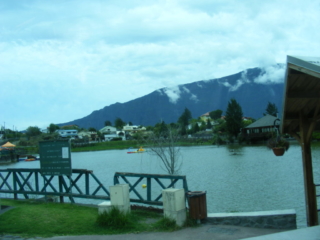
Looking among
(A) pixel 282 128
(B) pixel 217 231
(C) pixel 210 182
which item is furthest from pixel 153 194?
(B) pixel 217 231

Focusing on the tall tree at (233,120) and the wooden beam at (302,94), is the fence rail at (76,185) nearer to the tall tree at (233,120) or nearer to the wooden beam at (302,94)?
the wooden beam at (302,94)

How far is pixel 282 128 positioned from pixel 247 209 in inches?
263

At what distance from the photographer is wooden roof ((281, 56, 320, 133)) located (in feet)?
20.2

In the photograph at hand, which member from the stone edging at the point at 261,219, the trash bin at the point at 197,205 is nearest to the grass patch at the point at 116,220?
the trash bin at the point at 197,205

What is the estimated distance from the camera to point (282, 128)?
34.9 ft

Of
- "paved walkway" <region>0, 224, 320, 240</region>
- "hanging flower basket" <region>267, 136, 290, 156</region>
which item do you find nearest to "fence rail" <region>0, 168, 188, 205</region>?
"paved walkway" <region>0, 224, 320, 240</region>

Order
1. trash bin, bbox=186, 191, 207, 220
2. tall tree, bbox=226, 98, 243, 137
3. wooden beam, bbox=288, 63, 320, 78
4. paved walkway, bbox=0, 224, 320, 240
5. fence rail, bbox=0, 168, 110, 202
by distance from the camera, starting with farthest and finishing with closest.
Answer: tall tree, bbox=226, 98, 243, 137 → fence rail, bbox=0, 168, 110, 202 → trash bin, bbox=186, 191, 207, 220 → paved walkway, bbox=0, 224, 320, 240 → wooden beam, bbox=288, 63, 320, 78

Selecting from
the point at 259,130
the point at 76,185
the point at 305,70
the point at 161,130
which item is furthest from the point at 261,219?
the point at 259,130

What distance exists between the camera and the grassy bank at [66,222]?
8297 millimetres

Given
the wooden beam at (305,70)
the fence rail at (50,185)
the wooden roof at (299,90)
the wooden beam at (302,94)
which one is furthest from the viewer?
the fence rail at (50,185)

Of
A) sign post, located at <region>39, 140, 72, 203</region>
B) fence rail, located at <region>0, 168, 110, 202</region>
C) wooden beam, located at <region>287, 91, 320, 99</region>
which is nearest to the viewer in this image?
wooden beam, located at <region>287, 91, 320, 99</region>

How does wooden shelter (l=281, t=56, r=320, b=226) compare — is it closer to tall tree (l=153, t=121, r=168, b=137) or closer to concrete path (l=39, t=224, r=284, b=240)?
concrete path (l=39, t=224, r=284, b=240)

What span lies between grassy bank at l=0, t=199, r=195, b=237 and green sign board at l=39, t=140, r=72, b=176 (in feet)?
4.98

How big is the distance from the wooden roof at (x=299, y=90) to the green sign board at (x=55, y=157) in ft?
22.9
